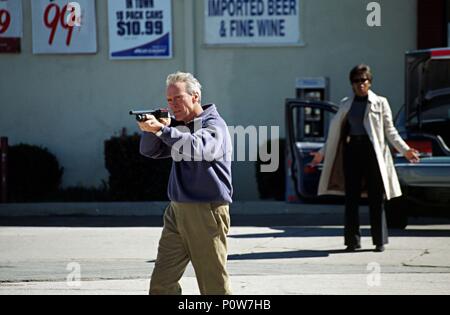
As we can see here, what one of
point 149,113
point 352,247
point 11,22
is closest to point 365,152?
point 352,247

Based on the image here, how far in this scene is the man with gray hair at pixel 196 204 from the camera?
19.2ft

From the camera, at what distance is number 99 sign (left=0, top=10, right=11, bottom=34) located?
635 inches

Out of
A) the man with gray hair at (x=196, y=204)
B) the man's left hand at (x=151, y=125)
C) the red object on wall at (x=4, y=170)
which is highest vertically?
the man's left hand at (x=151, y=125)

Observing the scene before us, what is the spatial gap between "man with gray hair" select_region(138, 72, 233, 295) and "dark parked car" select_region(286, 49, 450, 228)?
526 centimetres

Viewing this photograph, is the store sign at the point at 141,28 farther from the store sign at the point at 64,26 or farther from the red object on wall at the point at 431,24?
the red object on wall at the point at 431,24

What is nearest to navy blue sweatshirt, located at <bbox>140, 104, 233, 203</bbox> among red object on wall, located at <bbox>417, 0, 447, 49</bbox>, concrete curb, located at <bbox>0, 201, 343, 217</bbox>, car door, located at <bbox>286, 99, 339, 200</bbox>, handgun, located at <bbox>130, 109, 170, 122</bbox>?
handgun, located at <bbox>130, 109, 170, 122</bbox>

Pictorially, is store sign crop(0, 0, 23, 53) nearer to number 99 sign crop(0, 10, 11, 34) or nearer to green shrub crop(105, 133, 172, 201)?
number 99 sign crop(0, 10, 11, 34)

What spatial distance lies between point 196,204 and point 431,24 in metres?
10.6

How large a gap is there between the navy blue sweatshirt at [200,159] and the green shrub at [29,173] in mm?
9575

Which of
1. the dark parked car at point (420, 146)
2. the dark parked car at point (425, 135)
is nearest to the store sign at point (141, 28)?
the dark parked car at point (420, 146)

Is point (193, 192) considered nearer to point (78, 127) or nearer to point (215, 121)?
point (215, 121)

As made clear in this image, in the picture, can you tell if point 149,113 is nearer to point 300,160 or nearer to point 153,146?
point 153,146

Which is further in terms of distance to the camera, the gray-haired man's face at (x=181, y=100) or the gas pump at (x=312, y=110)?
the gas pump at (x=312, y=110)

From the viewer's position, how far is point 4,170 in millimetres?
14688
